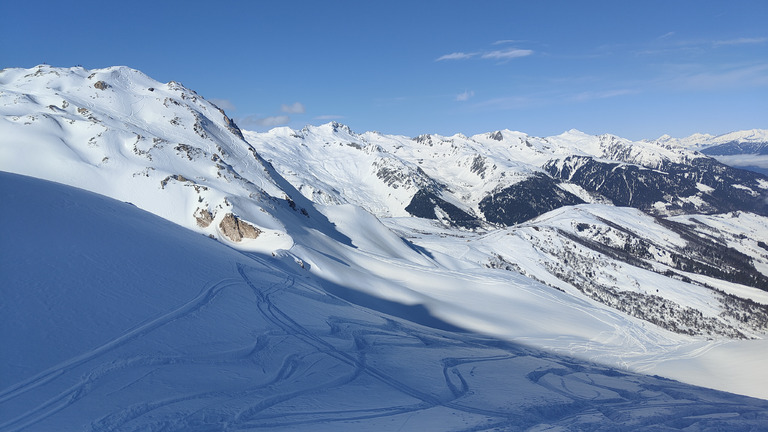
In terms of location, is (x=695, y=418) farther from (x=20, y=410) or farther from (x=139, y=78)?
(x=139, y=78)

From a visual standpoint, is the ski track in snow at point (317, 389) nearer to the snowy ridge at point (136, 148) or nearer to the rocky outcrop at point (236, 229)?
the rocky outcrop at point (236, 229)

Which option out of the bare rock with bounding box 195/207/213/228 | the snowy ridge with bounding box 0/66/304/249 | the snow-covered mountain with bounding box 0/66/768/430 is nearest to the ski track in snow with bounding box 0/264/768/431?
the snow-covered mountain with bounding box 0/66/768/430

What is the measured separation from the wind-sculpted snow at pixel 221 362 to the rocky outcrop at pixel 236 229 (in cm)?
2109

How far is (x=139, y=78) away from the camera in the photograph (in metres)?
103

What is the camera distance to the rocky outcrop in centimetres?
5256

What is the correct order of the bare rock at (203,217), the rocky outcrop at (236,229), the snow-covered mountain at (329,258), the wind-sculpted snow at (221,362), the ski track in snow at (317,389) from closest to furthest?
the ski track in snow at (317,389) < the wind-sculpted snow at (221,362) < the snow-covered mountain at (329,258) < the rocky outcrop at (236,229) < the bare rock at (203,217)

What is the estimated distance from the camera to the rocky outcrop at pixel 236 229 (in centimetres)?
5256

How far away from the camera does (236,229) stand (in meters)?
53.2

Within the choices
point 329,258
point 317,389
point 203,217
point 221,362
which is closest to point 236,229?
point 203,217

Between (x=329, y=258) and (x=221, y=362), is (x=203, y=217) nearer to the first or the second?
(x=329, y=258)

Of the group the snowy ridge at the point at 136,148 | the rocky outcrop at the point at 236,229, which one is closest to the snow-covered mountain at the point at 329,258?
the rocky outcrop at the point at 236,229

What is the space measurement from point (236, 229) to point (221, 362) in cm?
3876

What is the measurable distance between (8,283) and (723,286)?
157 m

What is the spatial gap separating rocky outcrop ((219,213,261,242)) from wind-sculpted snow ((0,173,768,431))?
2109cm
